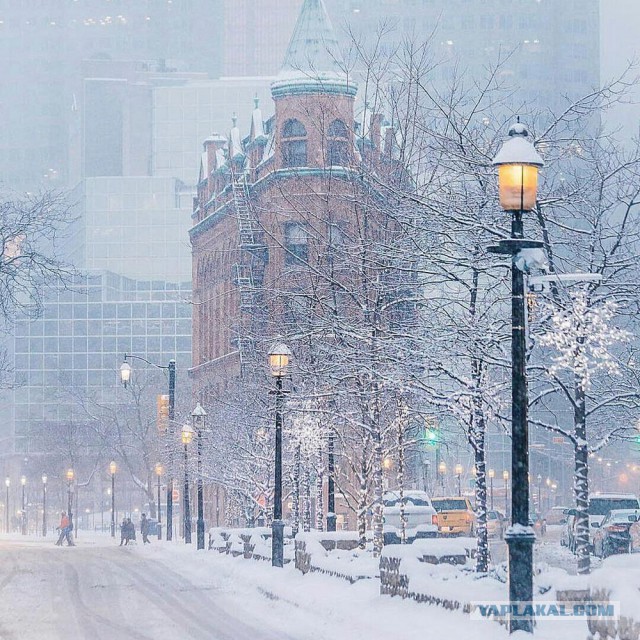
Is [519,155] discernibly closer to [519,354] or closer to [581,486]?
[519,354]

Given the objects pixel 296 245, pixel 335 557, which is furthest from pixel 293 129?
pixel 335 557

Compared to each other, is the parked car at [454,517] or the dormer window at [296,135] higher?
the dormer window at [296,135]

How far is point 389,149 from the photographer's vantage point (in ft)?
95.8

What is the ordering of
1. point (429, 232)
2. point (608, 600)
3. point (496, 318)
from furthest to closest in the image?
point (496, 318) < point (429, 232) < point (608, 600)

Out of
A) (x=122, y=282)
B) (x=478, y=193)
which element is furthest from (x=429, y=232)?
(x=122, y=282)

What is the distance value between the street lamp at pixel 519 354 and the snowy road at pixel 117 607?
15.0 feet

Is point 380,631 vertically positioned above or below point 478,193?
below

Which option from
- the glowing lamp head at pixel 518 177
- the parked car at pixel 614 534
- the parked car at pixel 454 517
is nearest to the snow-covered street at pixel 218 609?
the glowing lamp head at pixel 518 177

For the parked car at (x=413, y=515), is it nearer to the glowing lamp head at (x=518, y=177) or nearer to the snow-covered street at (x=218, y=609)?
the snow-covered street at (x=218, y=609)

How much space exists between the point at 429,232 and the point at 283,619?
21.5ft

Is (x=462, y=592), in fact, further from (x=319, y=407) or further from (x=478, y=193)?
(x=319, y=407)

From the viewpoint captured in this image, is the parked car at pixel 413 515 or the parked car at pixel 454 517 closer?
the parked car at pixel 413 515

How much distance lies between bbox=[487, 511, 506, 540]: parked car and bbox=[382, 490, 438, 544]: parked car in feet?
26.7

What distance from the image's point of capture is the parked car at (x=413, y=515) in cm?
4069
